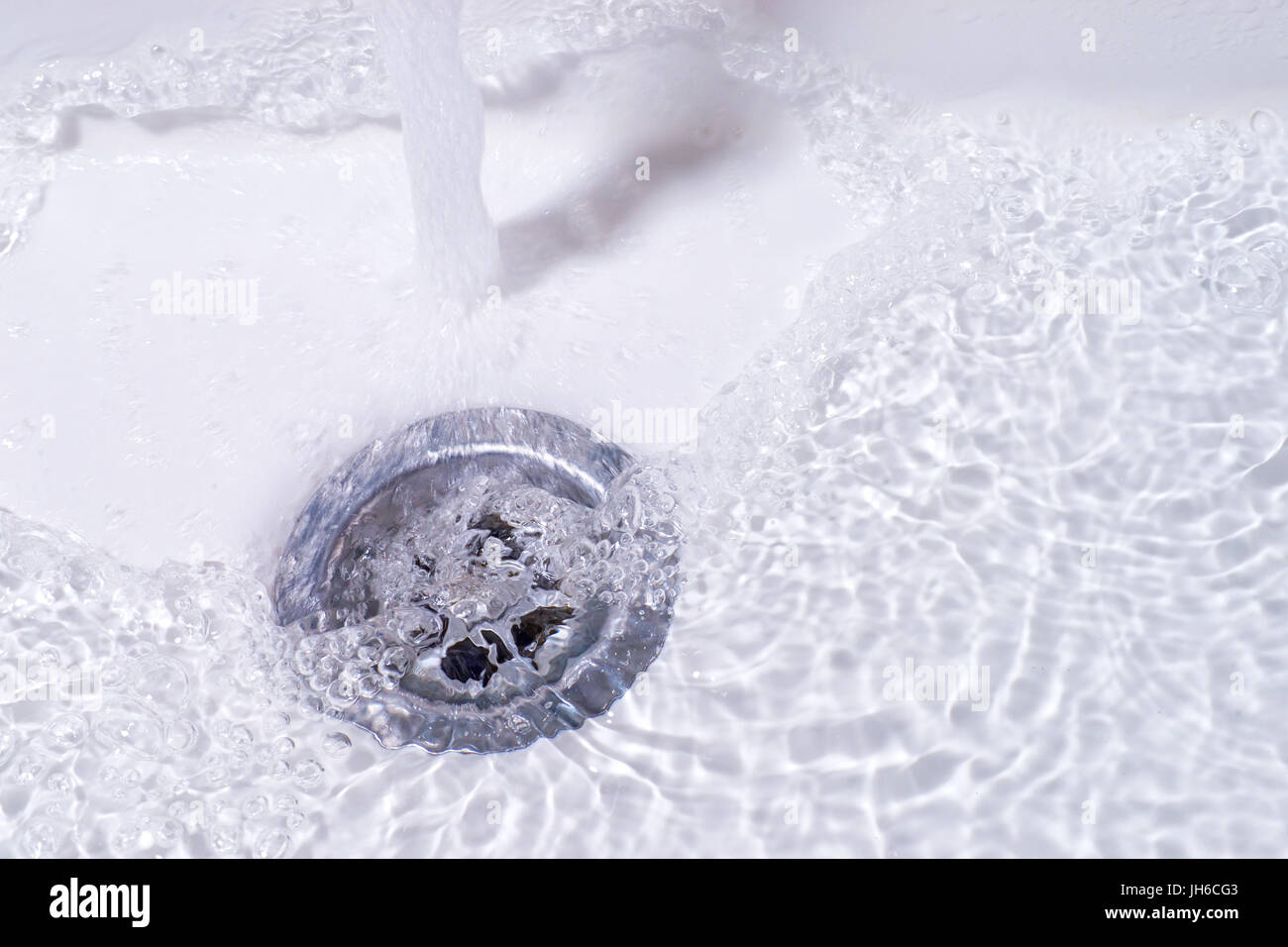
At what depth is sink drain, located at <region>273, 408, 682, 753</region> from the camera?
0.57 meters

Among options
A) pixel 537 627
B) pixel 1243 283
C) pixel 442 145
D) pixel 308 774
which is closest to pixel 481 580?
pixel 537 627

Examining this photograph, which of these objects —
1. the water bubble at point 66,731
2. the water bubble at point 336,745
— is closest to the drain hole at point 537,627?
the water bubble at point 336,745

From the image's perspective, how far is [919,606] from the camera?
57 cm

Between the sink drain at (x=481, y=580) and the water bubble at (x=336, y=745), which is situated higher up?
the sink drain at (x=481, y=580)

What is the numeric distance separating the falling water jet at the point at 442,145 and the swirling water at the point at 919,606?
0.65 ft

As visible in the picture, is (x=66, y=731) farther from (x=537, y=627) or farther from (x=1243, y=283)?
(x=1243, y=283)

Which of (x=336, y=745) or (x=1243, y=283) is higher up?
(x=1243, y=283)

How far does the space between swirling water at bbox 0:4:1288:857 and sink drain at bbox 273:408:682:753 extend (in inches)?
0.8

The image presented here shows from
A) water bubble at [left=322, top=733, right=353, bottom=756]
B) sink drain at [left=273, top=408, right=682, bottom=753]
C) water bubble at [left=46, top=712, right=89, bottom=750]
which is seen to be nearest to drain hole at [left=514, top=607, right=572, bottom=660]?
sink drain at [left=273, top=408, right=682, bottom=753]

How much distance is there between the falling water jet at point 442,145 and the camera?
66cm

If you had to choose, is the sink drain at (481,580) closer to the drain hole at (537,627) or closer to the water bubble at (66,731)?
the drain hole at (537,627)

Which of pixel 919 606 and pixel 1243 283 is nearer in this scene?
pixel 919 606

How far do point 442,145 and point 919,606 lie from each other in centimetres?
40
